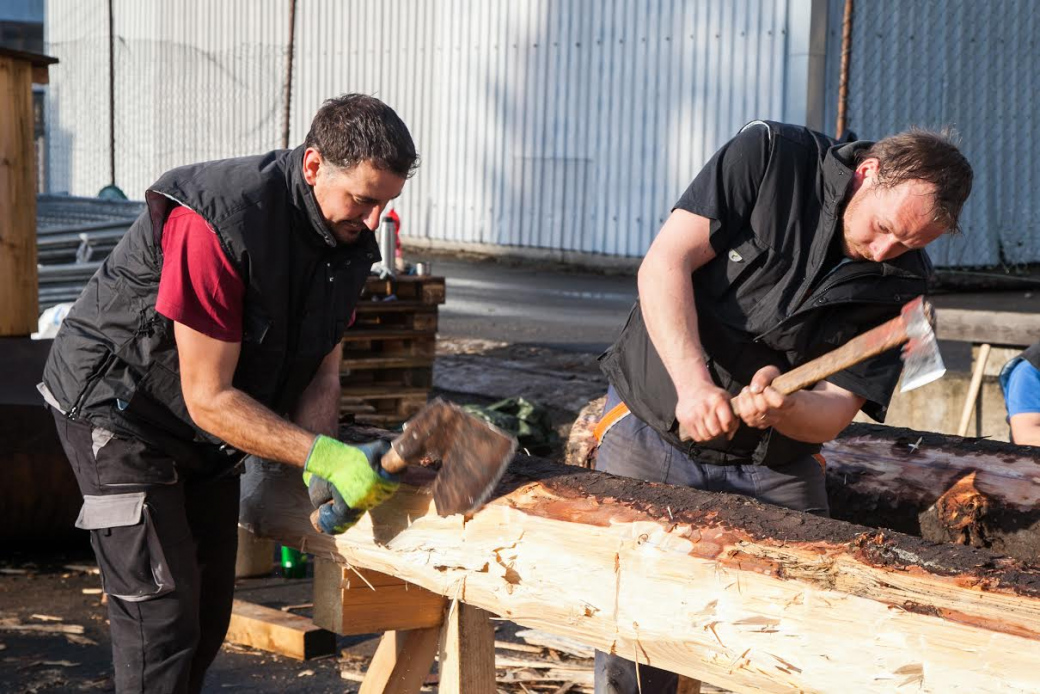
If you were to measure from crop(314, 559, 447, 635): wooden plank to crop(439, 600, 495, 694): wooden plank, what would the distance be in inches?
3.6

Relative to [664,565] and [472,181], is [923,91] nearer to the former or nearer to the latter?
[472,181]

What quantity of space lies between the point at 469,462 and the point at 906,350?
970mm

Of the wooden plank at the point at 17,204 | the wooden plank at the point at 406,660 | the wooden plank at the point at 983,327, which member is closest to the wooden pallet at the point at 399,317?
the wooden plank at the point at 17,204

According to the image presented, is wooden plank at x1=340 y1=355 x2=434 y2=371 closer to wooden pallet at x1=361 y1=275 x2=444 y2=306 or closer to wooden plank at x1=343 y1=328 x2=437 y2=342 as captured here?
wooden plank at x1=343 y1=328 x2=437 y2=342

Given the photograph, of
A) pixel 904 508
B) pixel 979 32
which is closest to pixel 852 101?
pixel 979 32

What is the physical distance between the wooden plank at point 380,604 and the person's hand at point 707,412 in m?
0.80

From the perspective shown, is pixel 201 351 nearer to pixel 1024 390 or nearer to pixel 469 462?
pixel 469 462

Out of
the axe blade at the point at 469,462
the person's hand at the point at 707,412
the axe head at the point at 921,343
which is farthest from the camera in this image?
the person's hand at the point at 707,412

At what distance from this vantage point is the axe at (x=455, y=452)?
2.44 m

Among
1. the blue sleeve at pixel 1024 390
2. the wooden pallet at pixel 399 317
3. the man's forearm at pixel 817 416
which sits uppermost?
the man's forearm at pixel 817 416

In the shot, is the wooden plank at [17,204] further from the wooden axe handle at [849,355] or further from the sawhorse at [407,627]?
the wooden axe handle at [849,355]

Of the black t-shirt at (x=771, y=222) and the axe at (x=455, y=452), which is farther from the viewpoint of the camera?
the black t-shirt at (x=771, y=222)

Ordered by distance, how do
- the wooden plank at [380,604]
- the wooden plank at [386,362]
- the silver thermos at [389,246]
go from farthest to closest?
the silver thermos at [389,246] → the wooden plank at [386,362] → the wooden plank at [380,604]

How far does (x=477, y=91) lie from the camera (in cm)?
1471
